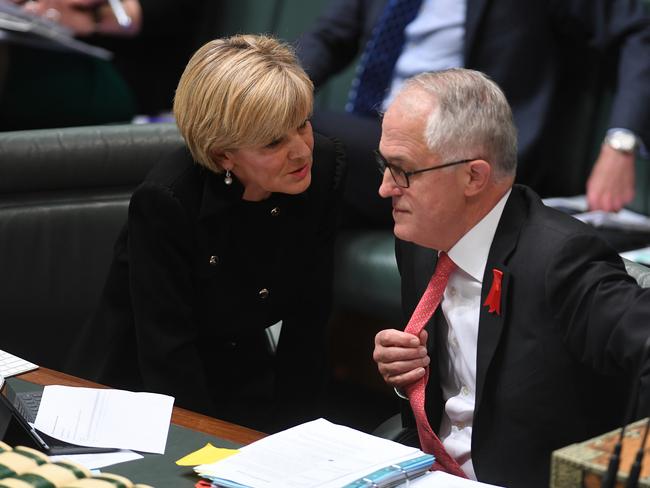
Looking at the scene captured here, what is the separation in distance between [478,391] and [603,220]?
55.7 inches

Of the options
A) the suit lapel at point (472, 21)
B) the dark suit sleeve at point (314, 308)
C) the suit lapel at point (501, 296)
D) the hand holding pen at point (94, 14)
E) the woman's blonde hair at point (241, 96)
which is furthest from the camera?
the hand holding pen at point (94, 14)

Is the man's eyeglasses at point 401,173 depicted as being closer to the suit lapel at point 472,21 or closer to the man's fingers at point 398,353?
the man's fingers at point 398,353

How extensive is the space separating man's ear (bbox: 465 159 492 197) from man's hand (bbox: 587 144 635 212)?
1.33 meters

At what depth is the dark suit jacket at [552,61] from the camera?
130 inches

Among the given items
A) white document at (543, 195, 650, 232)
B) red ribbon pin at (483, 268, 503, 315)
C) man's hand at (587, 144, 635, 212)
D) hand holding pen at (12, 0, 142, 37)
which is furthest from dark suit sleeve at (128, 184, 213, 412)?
hand holding pen at (12, 0, 142, 37)

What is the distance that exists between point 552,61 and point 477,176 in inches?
65.0

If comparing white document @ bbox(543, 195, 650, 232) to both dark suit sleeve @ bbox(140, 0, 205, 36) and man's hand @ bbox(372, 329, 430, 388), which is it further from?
dark suit sleeve @ bbox(140, 0, 205, 36)

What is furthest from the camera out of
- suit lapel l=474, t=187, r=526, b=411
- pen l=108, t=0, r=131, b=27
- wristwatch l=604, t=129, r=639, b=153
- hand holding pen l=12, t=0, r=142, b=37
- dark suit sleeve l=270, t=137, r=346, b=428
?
pen l=108, t=0, r=131, b=27

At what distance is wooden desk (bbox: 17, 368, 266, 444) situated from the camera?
5.94ft

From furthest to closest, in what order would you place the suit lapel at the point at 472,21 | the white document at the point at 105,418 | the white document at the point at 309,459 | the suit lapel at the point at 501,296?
the suit lapel at the point at 472,21
the suit lapel at the point at 501,296
the white document at the point at 105,418
the white document at the point at 309,459

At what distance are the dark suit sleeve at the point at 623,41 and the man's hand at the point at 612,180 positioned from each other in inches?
3.5

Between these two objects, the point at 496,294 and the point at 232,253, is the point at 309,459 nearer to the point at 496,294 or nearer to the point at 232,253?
the point at 496,294

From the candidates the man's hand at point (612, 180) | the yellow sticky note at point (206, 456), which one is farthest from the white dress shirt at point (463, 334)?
the man's hand at point (612, 180)

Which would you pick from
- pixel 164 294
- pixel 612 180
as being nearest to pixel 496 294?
pixel 164 294
